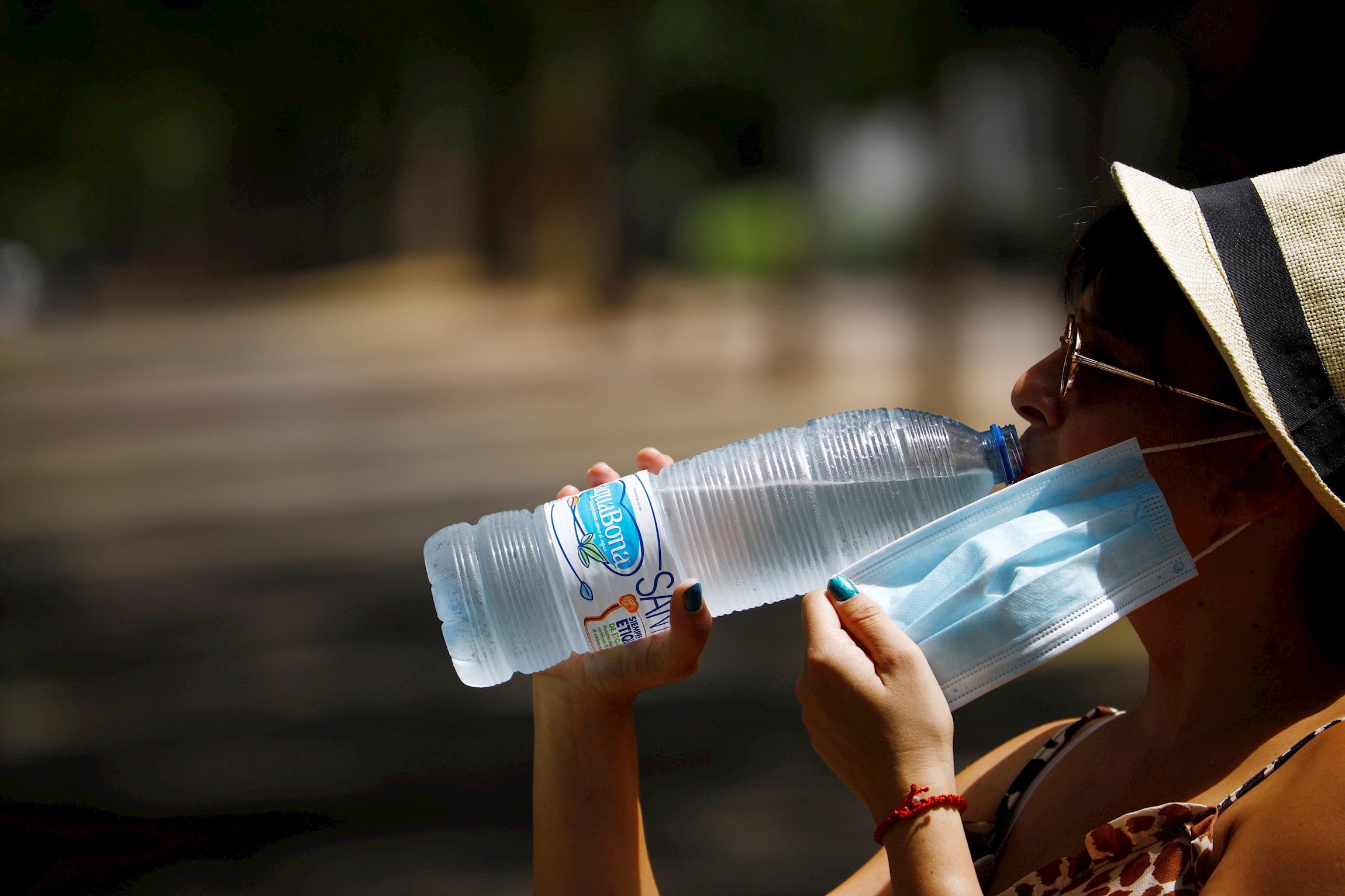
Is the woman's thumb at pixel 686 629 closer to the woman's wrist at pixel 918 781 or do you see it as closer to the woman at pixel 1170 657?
the woman at pixel 1170 657

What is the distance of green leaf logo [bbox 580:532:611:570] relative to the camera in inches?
65.9

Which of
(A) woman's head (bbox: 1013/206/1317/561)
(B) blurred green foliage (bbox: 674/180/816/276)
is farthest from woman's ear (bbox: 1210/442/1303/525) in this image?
(B) blurred green foliage (bbox: 674/180/816/276)

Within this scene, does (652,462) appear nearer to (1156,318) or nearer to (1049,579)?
(1049,579)

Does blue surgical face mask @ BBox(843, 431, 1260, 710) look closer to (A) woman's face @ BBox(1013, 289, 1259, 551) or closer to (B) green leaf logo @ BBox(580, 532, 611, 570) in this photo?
(A) woman's face @ BBox(1013, 289, 1259, 551)

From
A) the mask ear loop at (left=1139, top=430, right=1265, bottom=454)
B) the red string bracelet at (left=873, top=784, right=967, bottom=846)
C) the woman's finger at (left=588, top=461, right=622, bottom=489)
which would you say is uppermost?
the woman's finger at (left=588, top=461, right=622, bottom=489)

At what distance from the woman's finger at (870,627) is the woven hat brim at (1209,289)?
0.54 metres

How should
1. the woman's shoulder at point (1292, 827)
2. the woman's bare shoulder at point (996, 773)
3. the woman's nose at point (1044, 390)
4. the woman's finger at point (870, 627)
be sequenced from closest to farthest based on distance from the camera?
the woman's shoulder at point (1292, 827)
the woman's finger at point (870, 627)
the woman's nose at point (1044, 390)
the woman's bare shoulder at point (996, 773)

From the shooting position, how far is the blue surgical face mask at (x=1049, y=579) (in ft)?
5.13

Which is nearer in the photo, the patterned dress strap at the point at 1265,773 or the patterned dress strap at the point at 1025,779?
the patterned dress strap at the point at 1265,773

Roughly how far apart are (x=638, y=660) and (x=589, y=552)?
0.27 metres

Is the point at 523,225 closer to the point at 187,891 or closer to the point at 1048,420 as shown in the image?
the point at 187,891

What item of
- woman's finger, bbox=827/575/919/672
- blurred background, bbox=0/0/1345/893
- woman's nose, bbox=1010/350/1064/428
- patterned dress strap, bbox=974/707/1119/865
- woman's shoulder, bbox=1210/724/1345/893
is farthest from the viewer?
blurred background, bbox=0/0/1345/893

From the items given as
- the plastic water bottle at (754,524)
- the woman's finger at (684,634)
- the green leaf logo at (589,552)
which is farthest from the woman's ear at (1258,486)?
the green leaf logo at (589,552)

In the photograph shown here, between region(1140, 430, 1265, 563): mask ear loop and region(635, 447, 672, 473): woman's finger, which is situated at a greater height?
region(635, 447, 672, 473): woman's finger
